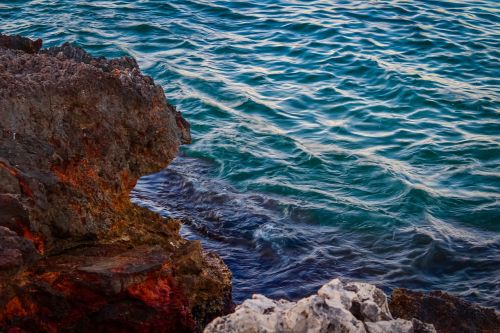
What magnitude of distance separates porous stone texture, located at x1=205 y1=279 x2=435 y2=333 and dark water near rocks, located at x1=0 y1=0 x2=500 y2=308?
2.01 m

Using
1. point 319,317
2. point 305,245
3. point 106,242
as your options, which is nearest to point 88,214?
point 106,242

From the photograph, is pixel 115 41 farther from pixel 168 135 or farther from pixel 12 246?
pixel 12 246

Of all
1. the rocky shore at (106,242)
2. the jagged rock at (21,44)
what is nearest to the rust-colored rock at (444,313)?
the rocky shore at (106,242)

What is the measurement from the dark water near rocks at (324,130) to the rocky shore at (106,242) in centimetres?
130

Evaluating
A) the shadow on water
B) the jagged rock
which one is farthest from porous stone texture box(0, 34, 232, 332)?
the shadow on water

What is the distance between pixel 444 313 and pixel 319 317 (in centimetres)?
154

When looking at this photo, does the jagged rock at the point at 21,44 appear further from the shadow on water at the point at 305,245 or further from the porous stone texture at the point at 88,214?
the shadow on water at the point at 305,245

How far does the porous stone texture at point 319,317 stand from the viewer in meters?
3.70

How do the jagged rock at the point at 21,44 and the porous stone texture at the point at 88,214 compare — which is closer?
the porous stone texture at the point at 88,214

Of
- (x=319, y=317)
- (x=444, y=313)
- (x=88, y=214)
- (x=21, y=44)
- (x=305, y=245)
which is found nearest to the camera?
(x=319, y=317)

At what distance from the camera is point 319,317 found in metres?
3.70

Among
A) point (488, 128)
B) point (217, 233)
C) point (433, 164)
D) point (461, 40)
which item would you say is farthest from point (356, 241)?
point (461, 40)

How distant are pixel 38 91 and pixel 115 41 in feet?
29.5

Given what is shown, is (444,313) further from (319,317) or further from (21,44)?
(21,44)
